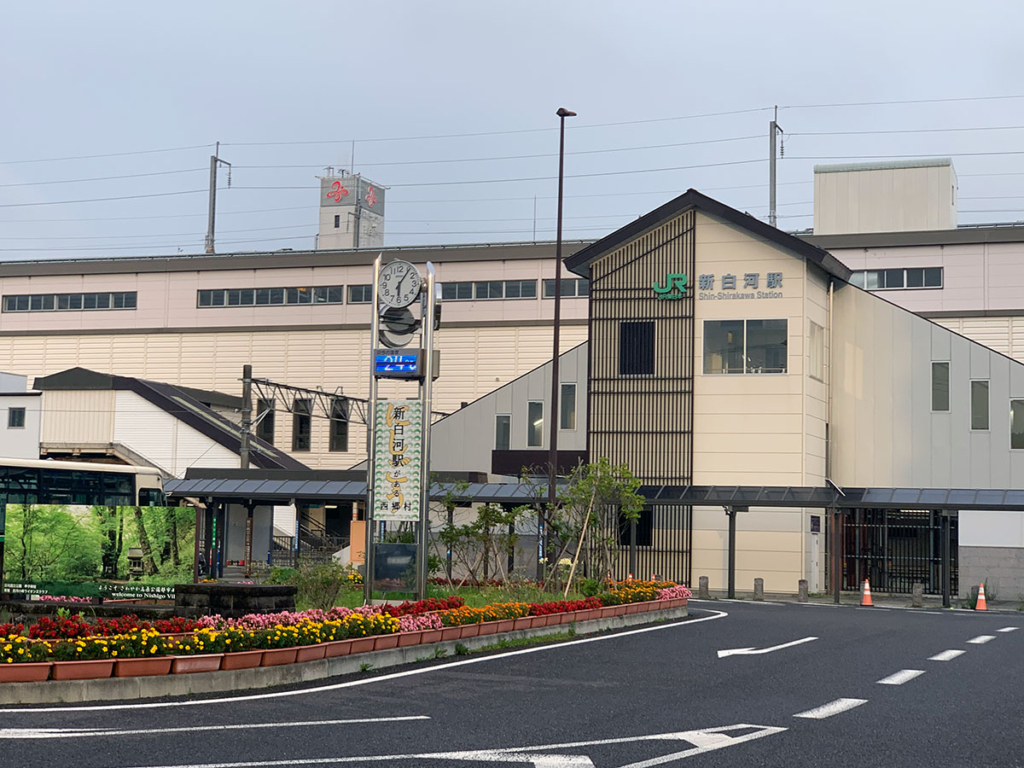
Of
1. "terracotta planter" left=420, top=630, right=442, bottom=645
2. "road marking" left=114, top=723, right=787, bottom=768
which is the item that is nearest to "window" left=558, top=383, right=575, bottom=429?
"terracotta planter" left=420, top=630, right=442, bottom=645

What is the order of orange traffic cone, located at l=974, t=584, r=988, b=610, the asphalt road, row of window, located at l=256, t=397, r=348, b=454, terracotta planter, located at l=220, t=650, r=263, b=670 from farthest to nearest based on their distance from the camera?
row of window, located at l=256, t=397, r=348, b=454 → orange traffic cone, located at l=974, t=584, r=988, b=610 → terracotta planter, located at l=220, t=650, r=263, b=670 → the asphalt road

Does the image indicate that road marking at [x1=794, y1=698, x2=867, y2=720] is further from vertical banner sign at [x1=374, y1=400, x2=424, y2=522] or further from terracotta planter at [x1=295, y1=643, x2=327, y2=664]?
vertical banner sign at [x1=374, y1=400, x2=424, y2=522]

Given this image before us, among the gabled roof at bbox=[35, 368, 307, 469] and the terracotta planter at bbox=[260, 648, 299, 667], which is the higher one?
the gabled roof at bbox=[35, 368, 307, 469]

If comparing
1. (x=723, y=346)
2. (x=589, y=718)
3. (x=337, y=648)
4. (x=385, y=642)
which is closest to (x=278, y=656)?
(x=337, y=648)

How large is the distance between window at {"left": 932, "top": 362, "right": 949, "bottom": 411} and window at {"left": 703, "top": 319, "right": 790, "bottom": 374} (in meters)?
A: 5.15

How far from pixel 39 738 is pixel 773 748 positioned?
596 cm

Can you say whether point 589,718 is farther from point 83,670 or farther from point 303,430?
point 303,430

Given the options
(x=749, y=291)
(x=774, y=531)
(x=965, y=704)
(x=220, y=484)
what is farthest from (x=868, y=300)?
(x=965, y=704)

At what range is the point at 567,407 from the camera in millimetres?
43938

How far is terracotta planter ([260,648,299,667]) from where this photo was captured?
13953mm

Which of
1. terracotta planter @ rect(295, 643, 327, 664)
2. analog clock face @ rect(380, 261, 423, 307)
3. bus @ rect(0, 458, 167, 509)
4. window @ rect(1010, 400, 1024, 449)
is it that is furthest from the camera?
window @ rect(1010, 400, 1024, 449)

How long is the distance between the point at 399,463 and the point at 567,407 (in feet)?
74.8

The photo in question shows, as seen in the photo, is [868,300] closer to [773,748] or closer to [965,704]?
[965,704]

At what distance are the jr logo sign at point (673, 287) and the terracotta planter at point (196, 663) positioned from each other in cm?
2916
